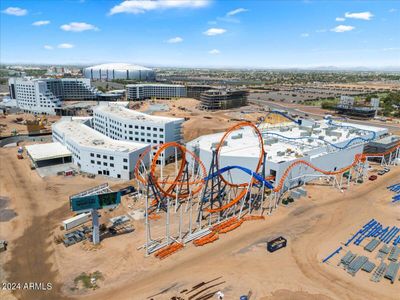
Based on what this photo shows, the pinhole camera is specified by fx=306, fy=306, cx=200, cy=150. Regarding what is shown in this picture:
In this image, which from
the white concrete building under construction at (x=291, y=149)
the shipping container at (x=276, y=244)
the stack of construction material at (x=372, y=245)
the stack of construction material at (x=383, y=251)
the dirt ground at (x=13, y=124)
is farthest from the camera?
the dirt ground at (x=13, y=124)

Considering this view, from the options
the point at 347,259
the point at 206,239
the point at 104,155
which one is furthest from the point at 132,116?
the point at 347,259

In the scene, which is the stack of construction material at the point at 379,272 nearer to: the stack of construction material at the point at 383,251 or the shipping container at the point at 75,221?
the stack of construction material at the point at 383,251

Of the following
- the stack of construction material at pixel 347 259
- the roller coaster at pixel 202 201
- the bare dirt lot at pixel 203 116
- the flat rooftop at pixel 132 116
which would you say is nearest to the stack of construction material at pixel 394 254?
the stack of construction material at pixel 347 259

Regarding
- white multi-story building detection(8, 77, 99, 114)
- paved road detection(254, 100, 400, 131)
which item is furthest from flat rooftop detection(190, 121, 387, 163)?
white multi-story building detection(8, 77, 99, 114)

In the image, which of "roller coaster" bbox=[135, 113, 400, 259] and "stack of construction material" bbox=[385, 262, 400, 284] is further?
"roller coaster" bbox=[135, 113, 400, 259]

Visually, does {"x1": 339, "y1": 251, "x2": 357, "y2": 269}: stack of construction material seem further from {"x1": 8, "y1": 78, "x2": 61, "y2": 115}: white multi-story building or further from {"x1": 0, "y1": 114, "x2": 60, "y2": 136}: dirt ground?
{"x1": 8, "y1": 78, "x2": 61, "y2": 115}: white multi-story building

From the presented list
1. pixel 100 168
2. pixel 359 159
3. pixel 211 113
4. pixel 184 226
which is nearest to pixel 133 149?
pixel 100 168
